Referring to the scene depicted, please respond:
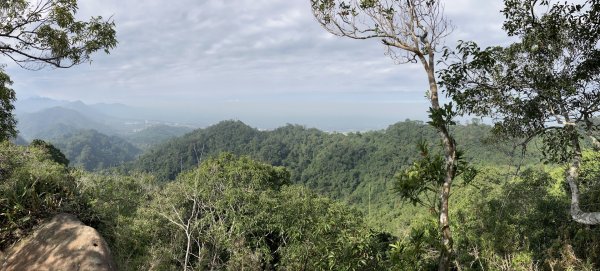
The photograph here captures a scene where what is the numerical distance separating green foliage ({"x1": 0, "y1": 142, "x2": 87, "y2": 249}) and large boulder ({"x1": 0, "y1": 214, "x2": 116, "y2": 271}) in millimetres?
239

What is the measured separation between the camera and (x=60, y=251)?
14.9ft

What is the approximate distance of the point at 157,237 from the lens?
34.6 feet

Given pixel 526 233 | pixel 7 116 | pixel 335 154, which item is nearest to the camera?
pixel 7 116

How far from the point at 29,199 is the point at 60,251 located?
47.1 inches

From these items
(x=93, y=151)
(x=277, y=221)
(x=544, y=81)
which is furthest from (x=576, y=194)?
(x=93, y=151)

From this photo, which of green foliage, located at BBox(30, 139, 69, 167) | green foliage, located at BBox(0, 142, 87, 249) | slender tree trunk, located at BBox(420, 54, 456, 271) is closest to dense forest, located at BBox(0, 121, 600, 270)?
green foliage, located at BBox(0, 142, 87, 249)

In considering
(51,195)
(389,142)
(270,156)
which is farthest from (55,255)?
(270,156)

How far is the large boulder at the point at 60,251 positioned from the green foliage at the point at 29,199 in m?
0.24

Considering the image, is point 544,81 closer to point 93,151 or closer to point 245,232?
point 245,232

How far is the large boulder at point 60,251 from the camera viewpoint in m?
4.44

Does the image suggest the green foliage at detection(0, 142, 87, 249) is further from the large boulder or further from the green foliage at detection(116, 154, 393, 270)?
the green foliage at detection(116, 154, 393, 270)

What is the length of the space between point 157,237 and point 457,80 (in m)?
9.41

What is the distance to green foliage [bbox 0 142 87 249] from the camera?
4.91m

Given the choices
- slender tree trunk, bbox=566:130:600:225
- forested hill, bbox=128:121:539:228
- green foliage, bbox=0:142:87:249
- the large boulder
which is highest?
slender tree trunk, bbox=566:130:600:225
